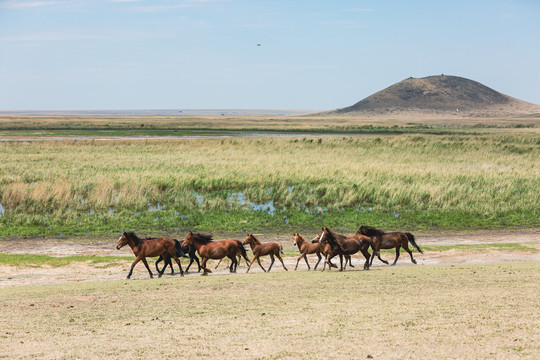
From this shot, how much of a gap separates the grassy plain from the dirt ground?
2.98 metres

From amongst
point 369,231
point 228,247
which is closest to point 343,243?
point 369,231

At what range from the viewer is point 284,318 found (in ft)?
37.6

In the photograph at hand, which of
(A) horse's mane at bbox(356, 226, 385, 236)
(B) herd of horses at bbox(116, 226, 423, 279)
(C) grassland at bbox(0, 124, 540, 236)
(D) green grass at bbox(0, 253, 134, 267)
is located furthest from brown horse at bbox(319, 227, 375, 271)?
(C) grassland at bbox(0, 124, 540, 236)

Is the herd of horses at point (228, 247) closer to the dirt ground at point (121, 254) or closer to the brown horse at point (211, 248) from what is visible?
the brown horse at point (211, 248)

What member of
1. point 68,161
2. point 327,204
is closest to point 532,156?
point 327,204

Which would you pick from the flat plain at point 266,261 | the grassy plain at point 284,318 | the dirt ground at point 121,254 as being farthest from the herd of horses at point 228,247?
the grassy plain at point 284,318

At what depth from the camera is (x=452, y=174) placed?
4531 cm

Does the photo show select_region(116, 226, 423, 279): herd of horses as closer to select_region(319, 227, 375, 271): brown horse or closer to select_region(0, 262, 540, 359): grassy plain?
select_region(319, 227, 375, 271): brown horse

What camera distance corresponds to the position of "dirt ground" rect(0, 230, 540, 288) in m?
19.6

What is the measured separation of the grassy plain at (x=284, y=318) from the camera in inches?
367

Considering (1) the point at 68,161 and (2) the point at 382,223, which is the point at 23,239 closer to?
(2) the point at 382,223

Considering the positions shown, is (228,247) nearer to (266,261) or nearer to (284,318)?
(266,261)

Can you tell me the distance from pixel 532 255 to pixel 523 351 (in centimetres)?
1562

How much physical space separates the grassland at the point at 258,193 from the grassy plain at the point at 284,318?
16.2 m
